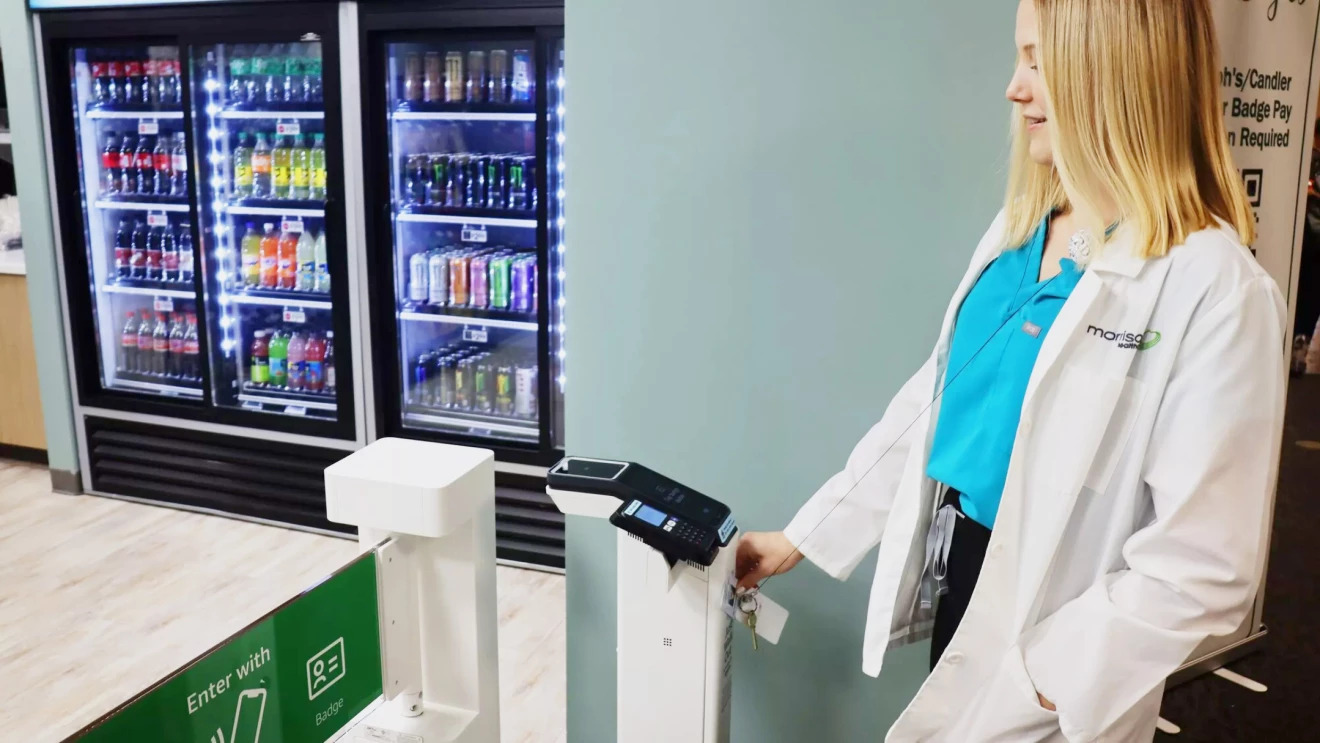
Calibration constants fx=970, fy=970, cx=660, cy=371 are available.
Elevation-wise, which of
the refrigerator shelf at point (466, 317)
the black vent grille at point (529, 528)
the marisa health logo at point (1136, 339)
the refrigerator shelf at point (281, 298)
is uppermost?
the marisa health logo at point (1136, 339)

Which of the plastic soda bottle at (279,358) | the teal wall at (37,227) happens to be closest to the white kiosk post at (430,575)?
the plastic soda bottle at (279,358)

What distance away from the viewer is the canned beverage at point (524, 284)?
4164 mm

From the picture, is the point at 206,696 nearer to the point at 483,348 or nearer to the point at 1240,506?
the point at 1240,506

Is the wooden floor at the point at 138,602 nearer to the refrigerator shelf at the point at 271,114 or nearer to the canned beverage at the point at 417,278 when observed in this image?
the canned beverage at the point at 417,278

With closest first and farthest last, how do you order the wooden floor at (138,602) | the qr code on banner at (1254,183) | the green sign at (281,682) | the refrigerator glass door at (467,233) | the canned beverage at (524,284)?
the green sign at (281,682) → the qr code on banner at (1254,183) → the wooden floor at (138,602) → the refrigerator glass door at (467,233) → the canned beverage at (524,284)

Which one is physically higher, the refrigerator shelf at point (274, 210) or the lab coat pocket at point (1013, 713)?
the refrigerator shelf at point (274, 210)

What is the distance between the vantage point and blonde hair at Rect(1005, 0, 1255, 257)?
46.6 inches

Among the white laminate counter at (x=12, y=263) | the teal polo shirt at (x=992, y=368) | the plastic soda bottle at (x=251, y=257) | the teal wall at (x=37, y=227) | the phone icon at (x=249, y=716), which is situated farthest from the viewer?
the white laminate counter at (x=12, y=263)

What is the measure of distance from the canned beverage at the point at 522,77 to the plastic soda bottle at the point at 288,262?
4.35 ft

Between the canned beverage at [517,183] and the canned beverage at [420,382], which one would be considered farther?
the canned beverage at [420,382]

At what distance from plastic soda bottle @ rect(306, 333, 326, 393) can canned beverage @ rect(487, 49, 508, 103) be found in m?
1.45

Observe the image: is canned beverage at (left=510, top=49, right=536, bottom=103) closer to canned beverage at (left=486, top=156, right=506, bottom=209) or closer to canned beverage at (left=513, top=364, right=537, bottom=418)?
canned beverage at (left=486, top=156, right=506, bottom=209)

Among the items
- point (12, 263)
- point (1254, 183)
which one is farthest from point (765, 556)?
point (12, 263)

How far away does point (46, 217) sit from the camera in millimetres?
4438
